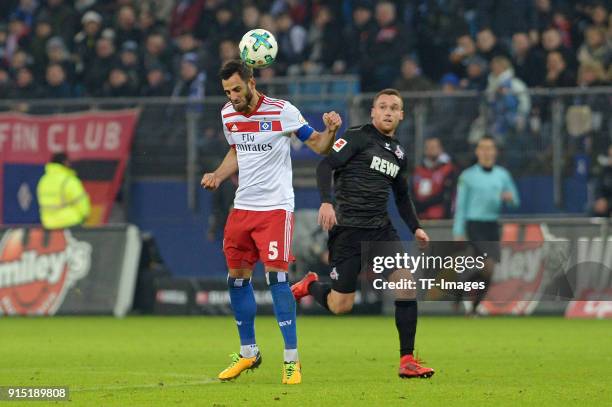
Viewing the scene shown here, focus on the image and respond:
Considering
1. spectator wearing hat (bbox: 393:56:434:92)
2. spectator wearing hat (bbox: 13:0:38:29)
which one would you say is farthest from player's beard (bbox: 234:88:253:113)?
spectator wearing hat (bbox: 13:0:38:29)

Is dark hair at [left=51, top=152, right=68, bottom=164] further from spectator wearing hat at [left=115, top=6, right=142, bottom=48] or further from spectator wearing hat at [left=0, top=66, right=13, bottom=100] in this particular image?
spectator wearing hat at [left=115, top=6, right=142, bottom=48]

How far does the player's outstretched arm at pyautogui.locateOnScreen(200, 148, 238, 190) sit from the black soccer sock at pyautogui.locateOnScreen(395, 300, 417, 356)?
157cm

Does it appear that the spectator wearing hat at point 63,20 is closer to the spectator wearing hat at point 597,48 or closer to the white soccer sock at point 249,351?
the spectator wearing hat at point 597,48

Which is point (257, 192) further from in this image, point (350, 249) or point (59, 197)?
point (59, 197)

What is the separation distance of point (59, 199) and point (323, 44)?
5.18 metres

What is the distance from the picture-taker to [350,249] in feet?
35.0

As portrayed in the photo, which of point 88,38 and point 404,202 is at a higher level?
point 88,38

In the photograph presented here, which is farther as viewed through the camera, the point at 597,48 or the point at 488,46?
the point at 488,46

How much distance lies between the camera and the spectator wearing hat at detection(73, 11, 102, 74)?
23.8m

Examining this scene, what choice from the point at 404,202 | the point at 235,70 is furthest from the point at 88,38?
the point at 235,70

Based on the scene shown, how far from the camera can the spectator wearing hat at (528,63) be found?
2030 centimetres

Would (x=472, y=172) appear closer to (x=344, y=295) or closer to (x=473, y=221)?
(x=473, y=221)

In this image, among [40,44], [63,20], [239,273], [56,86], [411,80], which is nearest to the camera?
[239,273]

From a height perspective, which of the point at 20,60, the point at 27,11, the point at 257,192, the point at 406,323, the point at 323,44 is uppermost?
the point at 27,11
